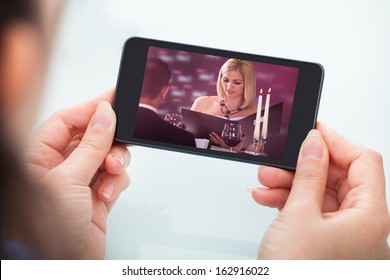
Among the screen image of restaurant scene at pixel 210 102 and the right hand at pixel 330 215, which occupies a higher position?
the screen image of restaurant scene at pixel 210 102

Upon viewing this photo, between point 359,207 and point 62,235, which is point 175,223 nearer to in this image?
point 62,235

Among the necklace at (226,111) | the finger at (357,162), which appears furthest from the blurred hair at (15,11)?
the finger at (357,162)

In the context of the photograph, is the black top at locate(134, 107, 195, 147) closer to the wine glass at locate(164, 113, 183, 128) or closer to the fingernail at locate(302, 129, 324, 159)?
the wine glass at locate(164, 113, 183, 128)

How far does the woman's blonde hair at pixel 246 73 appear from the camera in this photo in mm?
1032

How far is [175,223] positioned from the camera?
1365 mm

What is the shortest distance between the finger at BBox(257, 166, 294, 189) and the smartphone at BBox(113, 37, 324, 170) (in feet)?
0.09

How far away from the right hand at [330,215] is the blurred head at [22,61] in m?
0.54

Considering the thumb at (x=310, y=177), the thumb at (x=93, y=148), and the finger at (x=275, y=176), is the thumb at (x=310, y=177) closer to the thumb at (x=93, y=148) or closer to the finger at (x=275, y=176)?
the finger at (x=275, y=176)

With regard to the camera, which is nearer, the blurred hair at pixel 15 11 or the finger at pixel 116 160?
the blurred hair at pixel 15 11

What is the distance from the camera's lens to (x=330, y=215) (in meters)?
0.92

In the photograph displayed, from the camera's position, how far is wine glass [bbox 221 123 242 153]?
1.03 meters

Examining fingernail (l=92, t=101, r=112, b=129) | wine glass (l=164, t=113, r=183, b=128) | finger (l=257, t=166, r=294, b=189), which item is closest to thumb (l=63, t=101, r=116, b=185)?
fingernail (l=92, t=101, r=112, b=129)
